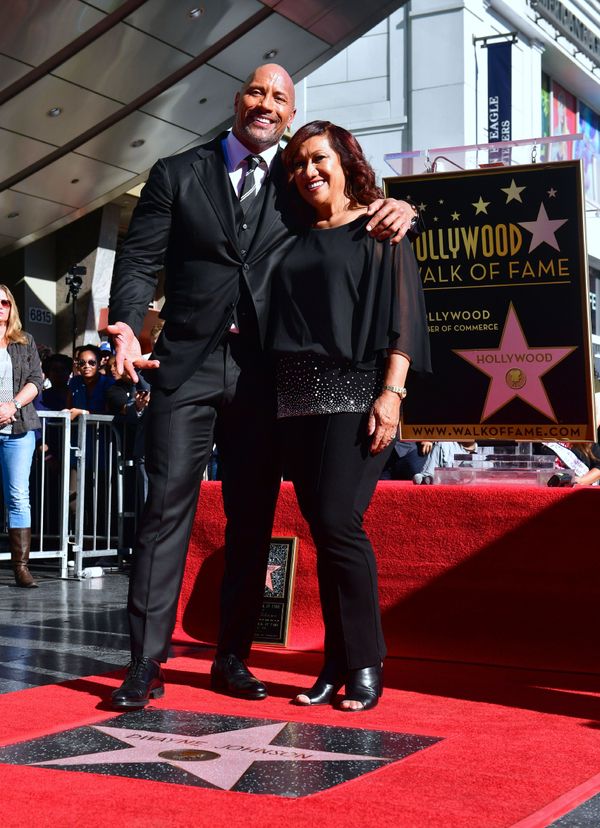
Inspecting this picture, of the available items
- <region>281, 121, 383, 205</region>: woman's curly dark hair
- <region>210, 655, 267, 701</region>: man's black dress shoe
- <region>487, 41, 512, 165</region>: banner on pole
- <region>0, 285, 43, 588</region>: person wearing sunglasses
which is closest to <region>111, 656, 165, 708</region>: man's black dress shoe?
<region>210, 655, 267, 701</region>: man's black dress shoe

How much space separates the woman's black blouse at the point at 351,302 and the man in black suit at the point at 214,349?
0.09m

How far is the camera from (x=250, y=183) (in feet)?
12.5

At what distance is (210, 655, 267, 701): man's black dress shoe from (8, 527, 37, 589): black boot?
446 centimetres

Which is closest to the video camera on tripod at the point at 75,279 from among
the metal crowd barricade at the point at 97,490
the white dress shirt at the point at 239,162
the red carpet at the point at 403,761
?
the metal crowd barricade at the point at 97,490

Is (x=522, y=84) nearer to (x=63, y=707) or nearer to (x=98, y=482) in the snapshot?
(x=98, y=482)

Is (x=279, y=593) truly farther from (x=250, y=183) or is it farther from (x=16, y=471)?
(x=16, y=471)

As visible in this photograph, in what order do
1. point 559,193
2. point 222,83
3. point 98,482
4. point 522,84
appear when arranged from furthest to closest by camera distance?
point 522,84, point 222,83, point 98,482, point 559,193

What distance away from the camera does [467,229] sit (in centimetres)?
460

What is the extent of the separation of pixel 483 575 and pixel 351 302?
132 centimetres

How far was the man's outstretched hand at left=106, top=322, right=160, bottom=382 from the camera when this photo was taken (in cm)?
354

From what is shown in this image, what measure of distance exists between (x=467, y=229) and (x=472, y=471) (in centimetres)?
97

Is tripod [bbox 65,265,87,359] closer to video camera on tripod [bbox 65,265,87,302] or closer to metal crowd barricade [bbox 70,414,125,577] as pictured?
video camera on tripod [bbox 65,265,87,302]

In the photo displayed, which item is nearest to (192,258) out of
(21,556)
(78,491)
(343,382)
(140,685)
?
(343,382)

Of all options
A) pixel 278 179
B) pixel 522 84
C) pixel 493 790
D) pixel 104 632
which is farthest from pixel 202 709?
pixel 522 84
